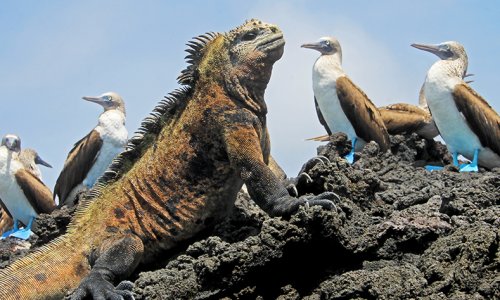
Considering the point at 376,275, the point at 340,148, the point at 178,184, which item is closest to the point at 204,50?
the point at 178,184

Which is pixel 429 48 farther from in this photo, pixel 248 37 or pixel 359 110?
pixel 248 37

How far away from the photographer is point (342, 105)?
62.0ft

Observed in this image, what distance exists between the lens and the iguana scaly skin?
10.4 metres

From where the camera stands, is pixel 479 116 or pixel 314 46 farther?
pixel 314 46

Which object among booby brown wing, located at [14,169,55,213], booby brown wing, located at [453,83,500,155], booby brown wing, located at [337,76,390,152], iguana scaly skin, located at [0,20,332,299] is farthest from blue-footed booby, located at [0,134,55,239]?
iguana scaly skin, located at [0,20,332,299]

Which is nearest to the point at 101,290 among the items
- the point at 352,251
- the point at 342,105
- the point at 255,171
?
the point at 255,171

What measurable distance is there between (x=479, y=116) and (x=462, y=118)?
39 centimetres

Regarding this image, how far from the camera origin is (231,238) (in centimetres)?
1082

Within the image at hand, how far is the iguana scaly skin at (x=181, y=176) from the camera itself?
1038 cm

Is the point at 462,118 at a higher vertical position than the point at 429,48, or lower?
lower

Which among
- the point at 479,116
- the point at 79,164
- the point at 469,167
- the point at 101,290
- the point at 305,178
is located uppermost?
the point at 479,116

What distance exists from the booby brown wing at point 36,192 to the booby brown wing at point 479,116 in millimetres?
7205

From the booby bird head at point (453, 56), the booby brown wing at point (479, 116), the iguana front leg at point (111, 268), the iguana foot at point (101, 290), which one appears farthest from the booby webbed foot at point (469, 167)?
the iguana foot at point (101, 290)

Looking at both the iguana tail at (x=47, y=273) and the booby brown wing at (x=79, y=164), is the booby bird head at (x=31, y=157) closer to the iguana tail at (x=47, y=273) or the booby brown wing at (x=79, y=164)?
the booby brown wing at (x=79, y=164)
